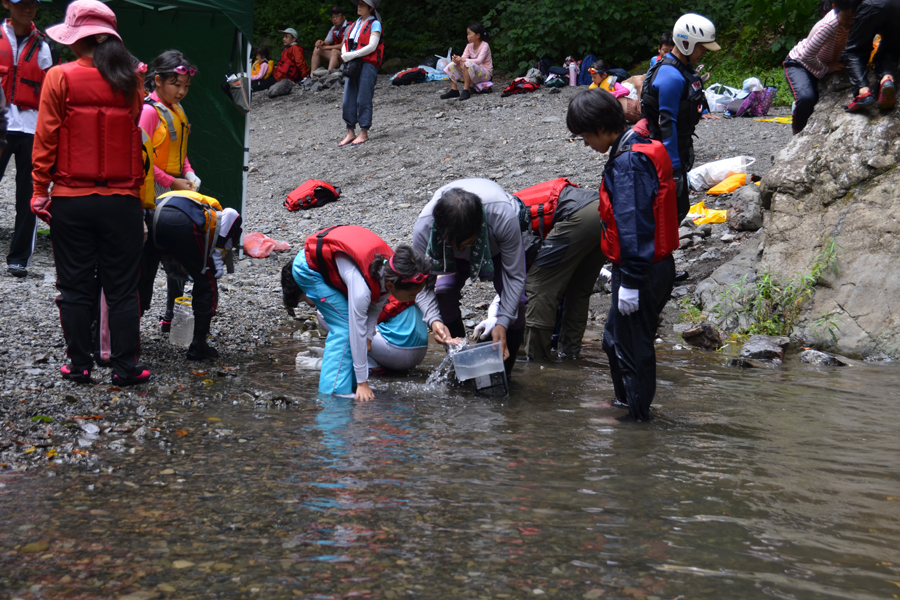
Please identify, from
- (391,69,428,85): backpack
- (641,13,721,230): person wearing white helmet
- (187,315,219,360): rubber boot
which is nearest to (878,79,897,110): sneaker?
(641,13,721,230): person wearing white helmet

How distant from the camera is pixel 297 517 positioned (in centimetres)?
267

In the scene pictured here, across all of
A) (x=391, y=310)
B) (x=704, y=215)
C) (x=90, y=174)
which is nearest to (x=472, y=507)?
(x=391, y=310)

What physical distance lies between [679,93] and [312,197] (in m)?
5.93

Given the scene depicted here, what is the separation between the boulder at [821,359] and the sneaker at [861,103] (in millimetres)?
1984

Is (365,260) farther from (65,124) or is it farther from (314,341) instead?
(314,341)

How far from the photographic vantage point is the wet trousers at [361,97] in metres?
11.8

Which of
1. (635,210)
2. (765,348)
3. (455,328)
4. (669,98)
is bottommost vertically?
(765,348)

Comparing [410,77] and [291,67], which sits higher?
[291,67]

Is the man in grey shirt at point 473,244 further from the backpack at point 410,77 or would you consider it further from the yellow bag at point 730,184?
the backpack at point 410,77

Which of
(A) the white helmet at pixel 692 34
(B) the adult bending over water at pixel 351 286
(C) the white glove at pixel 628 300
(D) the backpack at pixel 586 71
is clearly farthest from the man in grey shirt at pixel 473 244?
(D) the backpack at pixel 586 71

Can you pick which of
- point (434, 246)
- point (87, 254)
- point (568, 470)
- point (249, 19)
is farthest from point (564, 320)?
point (249, 19)

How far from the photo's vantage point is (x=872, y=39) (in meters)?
5.83

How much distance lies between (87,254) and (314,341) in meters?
2.24

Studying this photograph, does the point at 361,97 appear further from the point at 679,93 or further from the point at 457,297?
the point at 457,297
